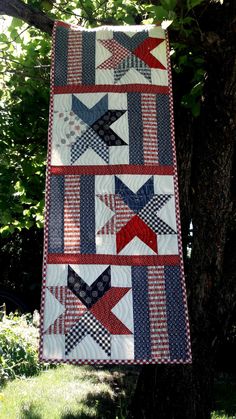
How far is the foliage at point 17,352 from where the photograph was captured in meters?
4.46

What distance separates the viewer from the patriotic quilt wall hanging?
239 centimetres

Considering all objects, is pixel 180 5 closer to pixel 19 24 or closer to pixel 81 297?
pixel 19 24

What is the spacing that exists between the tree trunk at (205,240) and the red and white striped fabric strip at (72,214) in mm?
695

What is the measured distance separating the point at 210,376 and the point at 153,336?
2.50ft

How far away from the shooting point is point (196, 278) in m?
2.95

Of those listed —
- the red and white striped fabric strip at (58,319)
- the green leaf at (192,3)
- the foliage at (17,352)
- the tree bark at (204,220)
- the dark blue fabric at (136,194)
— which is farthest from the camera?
the foliage at (17,352)

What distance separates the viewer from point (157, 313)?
8.00 feet

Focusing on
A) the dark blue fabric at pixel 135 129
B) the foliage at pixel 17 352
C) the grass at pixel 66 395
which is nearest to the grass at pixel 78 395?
the grass at pixel 66 395

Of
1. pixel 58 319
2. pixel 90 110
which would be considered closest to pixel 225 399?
pixel 58 319

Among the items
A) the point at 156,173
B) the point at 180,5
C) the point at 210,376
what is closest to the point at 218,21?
the point at 180,5

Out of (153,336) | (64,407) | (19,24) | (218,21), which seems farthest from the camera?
(64,407)

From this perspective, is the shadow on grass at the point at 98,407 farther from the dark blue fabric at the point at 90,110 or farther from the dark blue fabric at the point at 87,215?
the dark blue fabric at the point at 90,110

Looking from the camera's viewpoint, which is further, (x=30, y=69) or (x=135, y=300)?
(x=30, y=69)

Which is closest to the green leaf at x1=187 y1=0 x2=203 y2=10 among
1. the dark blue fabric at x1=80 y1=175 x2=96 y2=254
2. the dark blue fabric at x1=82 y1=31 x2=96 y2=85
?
the dark blue fabric at x1=82 y1=31 x2=96 y2=85
